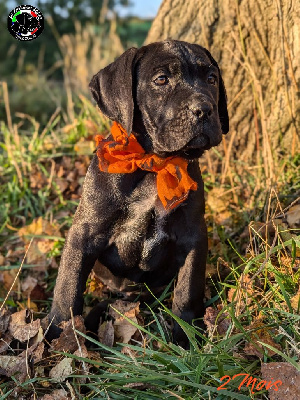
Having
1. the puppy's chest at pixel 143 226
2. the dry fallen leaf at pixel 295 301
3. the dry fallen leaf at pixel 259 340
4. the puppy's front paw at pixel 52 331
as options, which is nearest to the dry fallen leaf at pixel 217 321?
the dry fallen leaf at pixel 259 340

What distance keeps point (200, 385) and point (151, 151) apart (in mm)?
1364

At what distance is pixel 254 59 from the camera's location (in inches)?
185

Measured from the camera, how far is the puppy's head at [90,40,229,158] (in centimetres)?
291

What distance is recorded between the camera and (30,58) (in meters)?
15.3

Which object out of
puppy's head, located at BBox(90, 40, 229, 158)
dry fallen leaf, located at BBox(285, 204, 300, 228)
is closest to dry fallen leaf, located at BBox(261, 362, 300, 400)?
puppy's head, located at BBox(90, 40, 229, 158)

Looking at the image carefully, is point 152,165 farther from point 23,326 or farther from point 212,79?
point 23,326

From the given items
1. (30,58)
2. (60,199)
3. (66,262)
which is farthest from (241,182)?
(30,58)

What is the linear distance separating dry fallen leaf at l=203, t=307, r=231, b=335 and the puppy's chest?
473mm

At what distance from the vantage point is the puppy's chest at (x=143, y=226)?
318cm

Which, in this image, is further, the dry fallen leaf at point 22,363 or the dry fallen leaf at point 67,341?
the dry fallen leaf at point 67,341

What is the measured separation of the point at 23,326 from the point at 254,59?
9.67 ft

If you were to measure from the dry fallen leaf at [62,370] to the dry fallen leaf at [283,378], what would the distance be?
1027mm

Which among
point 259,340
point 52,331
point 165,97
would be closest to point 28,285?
point 52,331

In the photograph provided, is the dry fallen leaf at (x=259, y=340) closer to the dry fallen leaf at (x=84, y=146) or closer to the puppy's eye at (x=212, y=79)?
the puppy's eye at (x=212, y=79)
